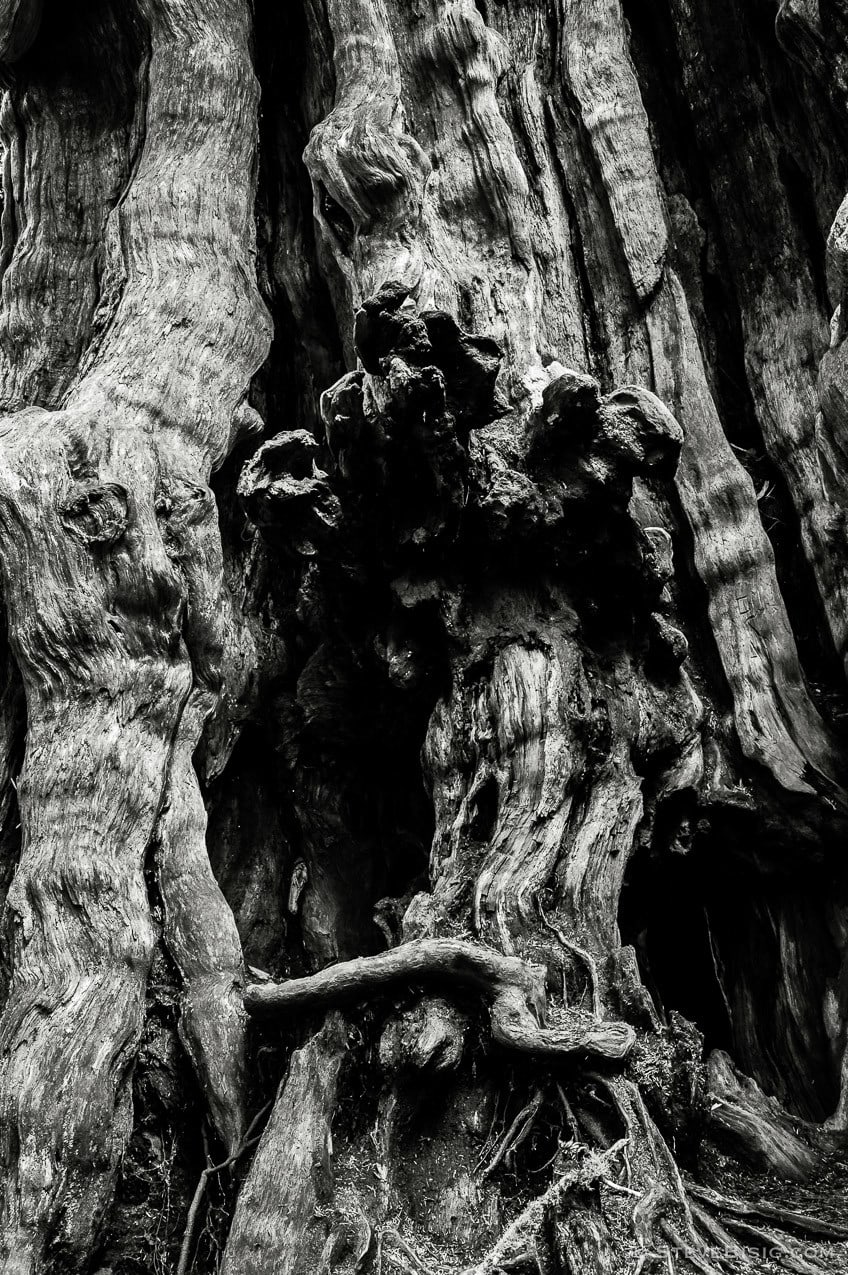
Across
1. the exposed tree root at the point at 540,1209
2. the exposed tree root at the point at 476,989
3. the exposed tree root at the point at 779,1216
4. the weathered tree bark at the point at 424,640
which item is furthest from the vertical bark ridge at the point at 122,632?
the exposed tree root at the point at 779,1216

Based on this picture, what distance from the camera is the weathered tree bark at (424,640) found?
2.45m

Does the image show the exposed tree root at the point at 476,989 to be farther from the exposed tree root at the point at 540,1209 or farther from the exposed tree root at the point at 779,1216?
the exposed tree root at the point at 779,1216

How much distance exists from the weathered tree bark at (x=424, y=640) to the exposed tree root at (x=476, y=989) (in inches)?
0.5

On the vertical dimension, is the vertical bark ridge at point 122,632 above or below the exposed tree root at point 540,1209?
above

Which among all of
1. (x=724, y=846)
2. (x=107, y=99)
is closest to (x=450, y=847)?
(x=724, y=846)

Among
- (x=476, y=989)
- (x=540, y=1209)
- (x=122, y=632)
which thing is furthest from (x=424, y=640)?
(x=540, y=1209)

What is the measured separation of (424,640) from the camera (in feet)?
11.0

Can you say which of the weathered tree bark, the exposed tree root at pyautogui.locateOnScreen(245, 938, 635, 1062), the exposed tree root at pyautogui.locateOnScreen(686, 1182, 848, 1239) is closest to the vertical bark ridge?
the weathered tree bark

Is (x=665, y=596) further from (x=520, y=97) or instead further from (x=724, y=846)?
(x=520, y=97)

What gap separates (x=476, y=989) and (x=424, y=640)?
3.95 ft

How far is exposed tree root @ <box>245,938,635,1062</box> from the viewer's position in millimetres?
2342

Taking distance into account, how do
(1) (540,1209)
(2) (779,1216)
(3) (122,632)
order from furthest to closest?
(3) (122,632) < (2) (779,1216) < (1) (540,1209)

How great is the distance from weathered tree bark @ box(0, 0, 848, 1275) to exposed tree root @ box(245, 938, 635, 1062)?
0.04 ft

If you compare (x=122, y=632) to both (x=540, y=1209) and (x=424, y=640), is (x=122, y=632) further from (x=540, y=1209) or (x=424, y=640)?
(x=540, y=1209)
